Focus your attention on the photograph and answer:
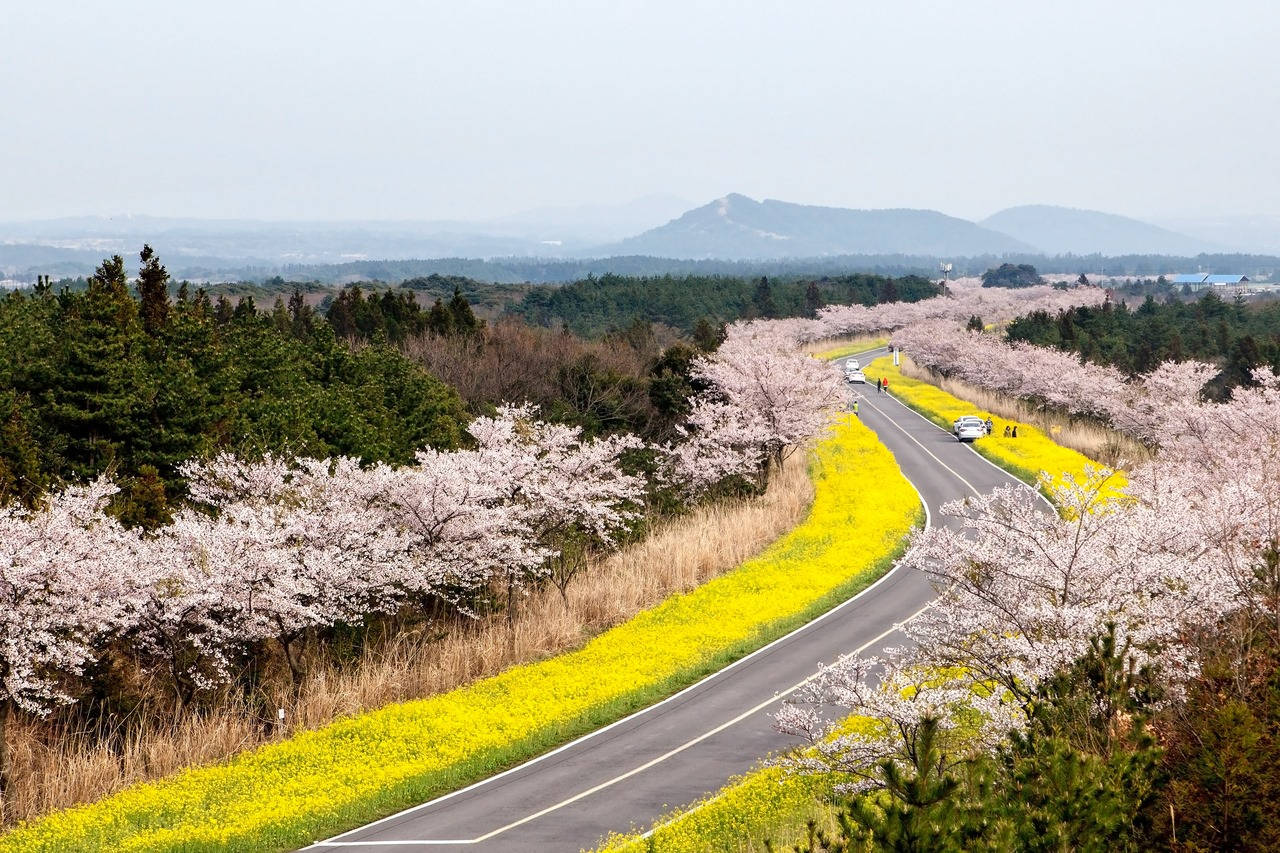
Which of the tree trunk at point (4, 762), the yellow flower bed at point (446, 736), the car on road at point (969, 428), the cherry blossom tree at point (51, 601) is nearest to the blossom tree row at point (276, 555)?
the cherry blossom tree at point (51, 601)

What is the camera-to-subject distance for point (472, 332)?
7025 cm

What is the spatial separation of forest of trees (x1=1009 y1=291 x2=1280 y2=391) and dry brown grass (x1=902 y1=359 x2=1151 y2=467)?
34.2ft

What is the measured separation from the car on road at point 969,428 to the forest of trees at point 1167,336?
2824 centimetres

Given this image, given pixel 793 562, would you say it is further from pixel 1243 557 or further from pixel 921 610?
pixel 1243 557

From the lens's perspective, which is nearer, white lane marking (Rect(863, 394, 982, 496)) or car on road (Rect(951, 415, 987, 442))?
white lane marking (Rect(863, 394, 982, 496))

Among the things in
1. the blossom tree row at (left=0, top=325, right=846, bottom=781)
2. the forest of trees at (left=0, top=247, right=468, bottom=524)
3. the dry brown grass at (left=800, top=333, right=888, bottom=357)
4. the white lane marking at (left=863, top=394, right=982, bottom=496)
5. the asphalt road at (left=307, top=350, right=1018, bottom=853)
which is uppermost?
the forest of trees at (left=0, top=247, right=468, bottom=524)

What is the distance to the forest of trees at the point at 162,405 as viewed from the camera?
1206 inches

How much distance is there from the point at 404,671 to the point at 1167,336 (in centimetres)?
9062

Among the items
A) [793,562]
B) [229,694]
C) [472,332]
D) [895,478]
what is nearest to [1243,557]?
[793,562]

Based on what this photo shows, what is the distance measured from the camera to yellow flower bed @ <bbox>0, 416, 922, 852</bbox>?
17719mm

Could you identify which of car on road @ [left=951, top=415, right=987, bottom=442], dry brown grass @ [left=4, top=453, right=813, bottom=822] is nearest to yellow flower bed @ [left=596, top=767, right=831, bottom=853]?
dry brown grass @ [left=4, top=453, right=813, bottom=822]

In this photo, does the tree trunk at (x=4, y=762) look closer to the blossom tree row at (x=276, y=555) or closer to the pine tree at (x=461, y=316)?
the blossom tree row at (x=276, y=555)

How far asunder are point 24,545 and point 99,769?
410 cm

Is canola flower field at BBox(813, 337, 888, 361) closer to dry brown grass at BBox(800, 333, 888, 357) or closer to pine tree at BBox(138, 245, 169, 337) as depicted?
dry brown grass at BBox(800, 333, 888, 357)
